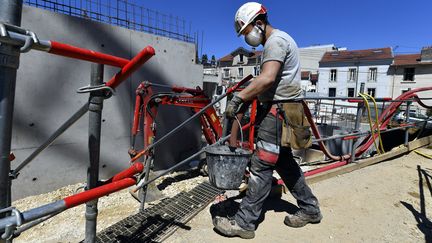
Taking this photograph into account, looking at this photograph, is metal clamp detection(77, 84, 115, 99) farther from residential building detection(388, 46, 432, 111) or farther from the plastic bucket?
residential building detection(388, 46, 432, 111)

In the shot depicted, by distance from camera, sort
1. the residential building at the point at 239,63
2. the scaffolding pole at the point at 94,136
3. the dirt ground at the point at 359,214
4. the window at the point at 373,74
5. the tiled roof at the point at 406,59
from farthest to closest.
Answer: the residential building at the point at 239,63, the window at the point at 373,74, the tiled roof at the point at 406,59, the dirt ground at the point at 359,214, the scaffolding pole at the point at 94,136

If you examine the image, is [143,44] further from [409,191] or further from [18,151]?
[409,191]

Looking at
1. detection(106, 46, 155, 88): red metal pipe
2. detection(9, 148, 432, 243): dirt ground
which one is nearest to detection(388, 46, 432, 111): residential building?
detection(9, 148, 432, 243): dirt ground

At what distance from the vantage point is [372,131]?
491 cm

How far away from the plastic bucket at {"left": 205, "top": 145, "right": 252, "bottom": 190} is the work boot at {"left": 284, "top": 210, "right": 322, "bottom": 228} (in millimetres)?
764

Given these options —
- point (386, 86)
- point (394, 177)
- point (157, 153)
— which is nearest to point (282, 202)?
point (394, 177)

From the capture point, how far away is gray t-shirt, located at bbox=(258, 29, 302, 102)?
7.77ft

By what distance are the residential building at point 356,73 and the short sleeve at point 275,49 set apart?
34.6m

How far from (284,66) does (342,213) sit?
172 centimetres

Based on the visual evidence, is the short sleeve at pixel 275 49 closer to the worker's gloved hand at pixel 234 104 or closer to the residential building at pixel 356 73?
the worker's gloved hand at pixel 234 104

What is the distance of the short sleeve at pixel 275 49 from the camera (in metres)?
2.34

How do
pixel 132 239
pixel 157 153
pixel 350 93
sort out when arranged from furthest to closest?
pixel 350 93
pixel 157 153
pixel 132 239

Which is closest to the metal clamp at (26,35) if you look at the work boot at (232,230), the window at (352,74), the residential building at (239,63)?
the work boot at (232,230)

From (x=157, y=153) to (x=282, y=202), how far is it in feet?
9.79
